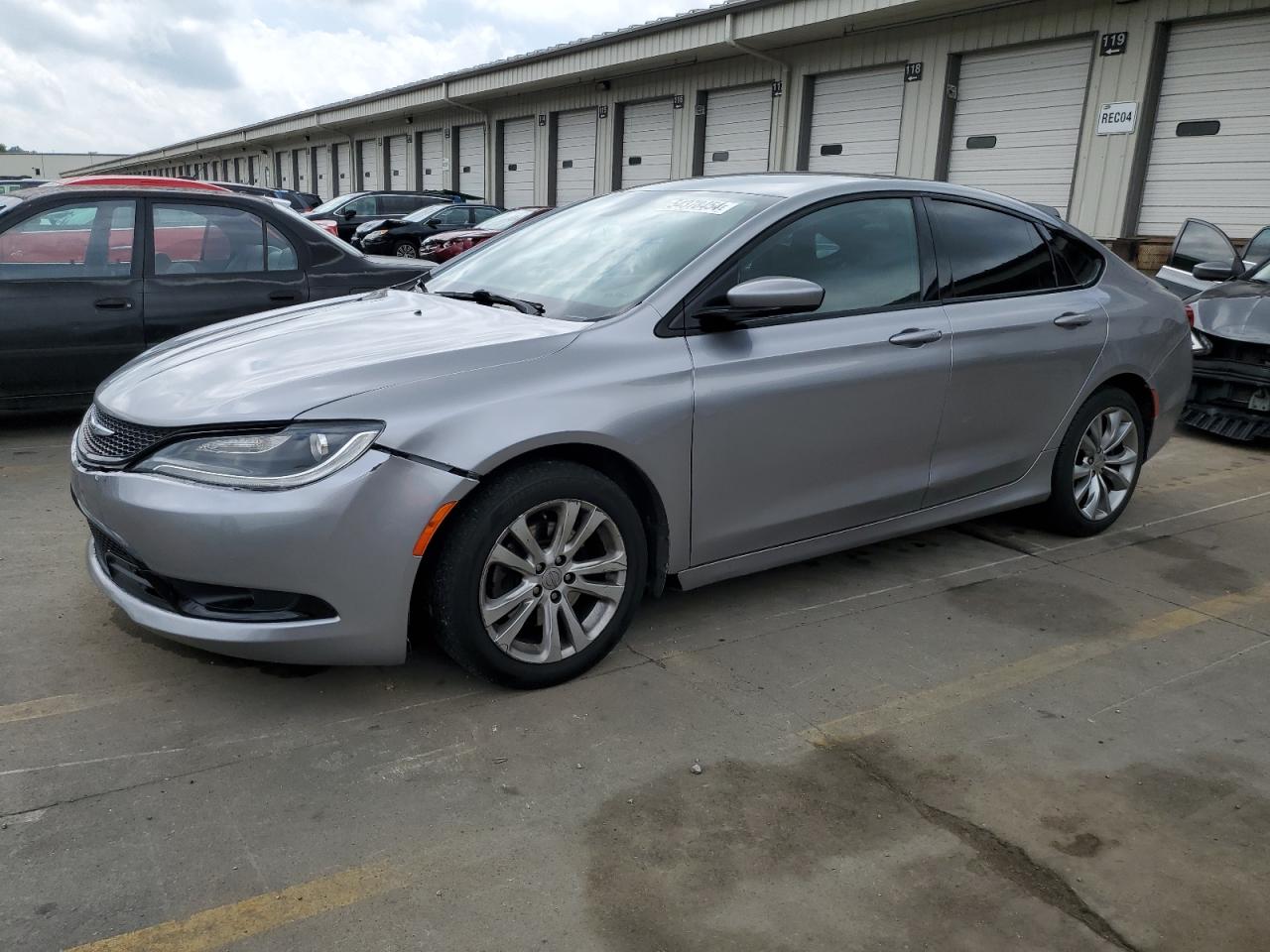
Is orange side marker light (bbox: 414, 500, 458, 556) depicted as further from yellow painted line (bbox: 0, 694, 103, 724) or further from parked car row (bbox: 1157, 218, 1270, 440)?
parked car row (bbox: 1157, 218, 1270, 440)

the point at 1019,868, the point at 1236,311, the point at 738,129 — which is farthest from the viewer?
the point at 738,129

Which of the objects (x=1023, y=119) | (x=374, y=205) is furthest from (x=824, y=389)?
(x=374, y=205)

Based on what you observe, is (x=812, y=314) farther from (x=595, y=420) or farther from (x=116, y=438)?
(x=116, y=438)

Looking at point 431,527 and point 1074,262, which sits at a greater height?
point 1074,262

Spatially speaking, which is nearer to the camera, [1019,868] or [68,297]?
[1019,868]

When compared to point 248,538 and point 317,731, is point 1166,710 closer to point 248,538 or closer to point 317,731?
point 317,731

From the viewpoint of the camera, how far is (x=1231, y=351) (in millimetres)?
6988

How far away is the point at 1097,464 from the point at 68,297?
5641 mm

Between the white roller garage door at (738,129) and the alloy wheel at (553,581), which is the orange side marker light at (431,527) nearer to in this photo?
the alloy wheel at (553,581)

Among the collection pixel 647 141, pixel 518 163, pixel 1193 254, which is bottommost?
pixel 1193 254

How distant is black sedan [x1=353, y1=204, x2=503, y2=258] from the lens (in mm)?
19531

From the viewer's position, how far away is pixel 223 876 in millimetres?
2279

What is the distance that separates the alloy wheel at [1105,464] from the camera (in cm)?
472

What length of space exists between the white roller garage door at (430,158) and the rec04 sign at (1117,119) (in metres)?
20.8
